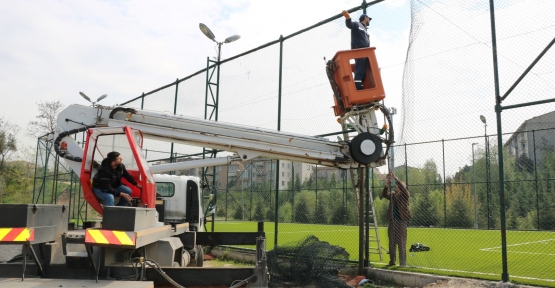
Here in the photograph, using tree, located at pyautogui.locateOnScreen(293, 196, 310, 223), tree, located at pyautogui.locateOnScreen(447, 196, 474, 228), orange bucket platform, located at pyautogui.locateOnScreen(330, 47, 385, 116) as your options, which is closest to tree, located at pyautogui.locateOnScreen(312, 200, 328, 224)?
tree, located at pyautogui.locateOnScreen(293, 196, 310, 223)

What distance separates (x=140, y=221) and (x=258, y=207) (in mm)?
21512

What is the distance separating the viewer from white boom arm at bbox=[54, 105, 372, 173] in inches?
300

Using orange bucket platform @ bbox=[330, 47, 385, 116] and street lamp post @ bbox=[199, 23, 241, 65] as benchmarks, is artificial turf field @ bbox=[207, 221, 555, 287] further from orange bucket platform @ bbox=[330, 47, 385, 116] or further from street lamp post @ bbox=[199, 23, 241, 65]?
street lamp post @ bbox=[199, 23, 241, 65]

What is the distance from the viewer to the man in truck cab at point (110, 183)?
6.36 metres

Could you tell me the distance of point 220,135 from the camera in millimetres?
7770

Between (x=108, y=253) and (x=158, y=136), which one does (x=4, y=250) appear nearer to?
(x=158, y=136)

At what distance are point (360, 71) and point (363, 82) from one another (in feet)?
0.60

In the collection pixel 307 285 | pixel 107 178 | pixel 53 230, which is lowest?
pixel 307 285

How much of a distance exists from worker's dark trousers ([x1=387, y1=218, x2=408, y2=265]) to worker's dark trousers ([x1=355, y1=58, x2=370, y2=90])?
3846mm

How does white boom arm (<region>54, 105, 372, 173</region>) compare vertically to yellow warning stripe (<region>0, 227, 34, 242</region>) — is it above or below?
above

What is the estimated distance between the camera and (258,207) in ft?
86.5

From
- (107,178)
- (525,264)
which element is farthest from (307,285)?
(525,264)

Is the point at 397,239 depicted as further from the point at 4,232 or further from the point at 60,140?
the point at 4,232

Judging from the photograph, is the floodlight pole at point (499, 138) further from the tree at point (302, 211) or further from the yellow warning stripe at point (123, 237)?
the tree at point (302, 211)
